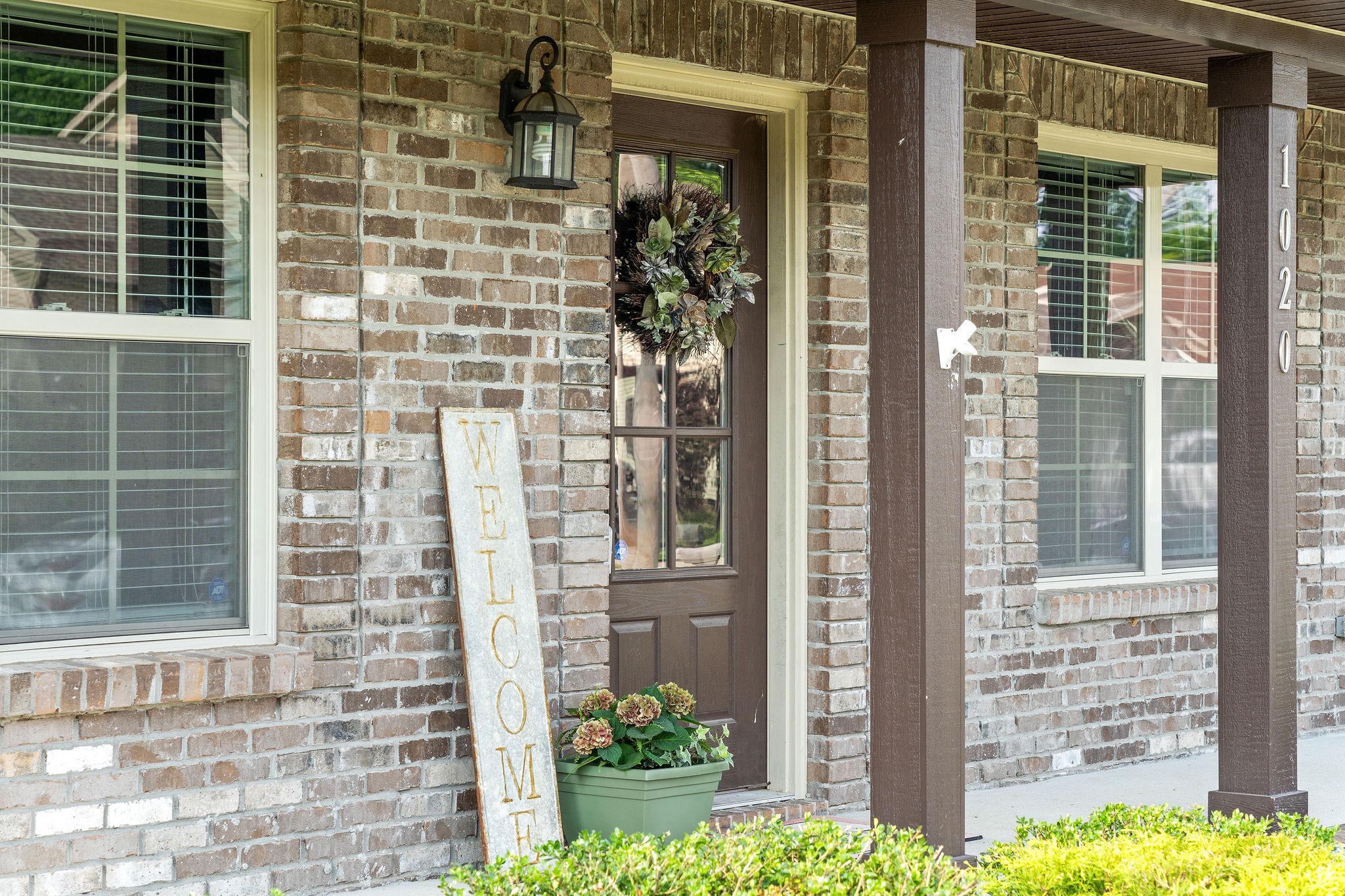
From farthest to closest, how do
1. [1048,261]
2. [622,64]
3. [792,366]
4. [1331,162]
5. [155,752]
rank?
[1331,162] → [1048,261] → [792,366] → [622,64] → [155,752]

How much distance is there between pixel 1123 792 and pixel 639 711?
233 cm

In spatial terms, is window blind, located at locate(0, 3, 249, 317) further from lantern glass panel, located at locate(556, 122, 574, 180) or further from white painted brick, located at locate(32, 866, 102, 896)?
white painted brick, located at locate(32, 866, 102, 896)

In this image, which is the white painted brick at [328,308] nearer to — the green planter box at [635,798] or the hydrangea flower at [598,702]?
the hydrangea flower at [598,702]

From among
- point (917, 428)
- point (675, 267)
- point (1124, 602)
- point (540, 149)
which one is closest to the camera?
point (917, 428)

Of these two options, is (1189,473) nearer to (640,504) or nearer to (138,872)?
(640,504)

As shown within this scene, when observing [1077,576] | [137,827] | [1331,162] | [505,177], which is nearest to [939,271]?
[505,177]

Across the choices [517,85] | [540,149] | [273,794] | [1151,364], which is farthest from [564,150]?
[1151,364]

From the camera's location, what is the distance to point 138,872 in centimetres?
373

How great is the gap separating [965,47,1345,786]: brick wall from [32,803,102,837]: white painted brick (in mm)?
3155

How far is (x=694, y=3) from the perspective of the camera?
4.73 meters

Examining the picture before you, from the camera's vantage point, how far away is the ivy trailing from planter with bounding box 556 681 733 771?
13.6 feet

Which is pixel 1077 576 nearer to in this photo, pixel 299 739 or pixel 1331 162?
pixel 1331 162

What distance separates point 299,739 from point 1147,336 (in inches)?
158

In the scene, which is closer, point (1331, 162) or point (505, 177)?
point (505, 177)
